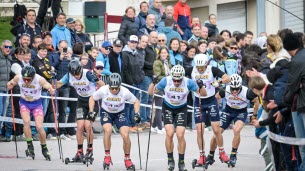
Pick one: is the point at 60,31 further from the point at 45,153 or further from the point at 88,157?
the point at 88,157

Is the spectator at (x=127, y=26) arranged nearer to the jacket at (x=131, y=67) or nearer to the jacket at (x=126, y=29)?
the jacket at (x=126, y=29)

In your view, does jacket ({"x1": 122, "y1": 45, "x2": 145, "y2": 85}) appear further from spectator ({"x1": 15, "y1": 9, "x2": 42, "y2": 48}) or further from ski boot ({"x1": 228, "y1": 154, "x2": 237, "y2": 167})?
ski boot ({"x1": 228, "y1": 154, "x2": 237, "y2": 167})

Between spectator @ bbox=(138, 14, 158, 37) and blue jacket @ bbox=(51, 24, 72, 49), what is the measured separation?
2.03 meters

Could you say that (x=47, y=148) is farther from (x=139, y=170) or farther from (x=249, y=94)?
(x=249, y=94)

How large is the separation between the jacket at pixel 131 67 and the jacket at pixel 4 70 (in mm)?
2873

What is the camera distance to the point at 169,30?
2672 centimetres

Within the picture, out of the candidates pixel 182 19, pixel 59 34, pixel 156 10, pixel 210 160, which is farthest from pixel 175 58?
pixel 210 160

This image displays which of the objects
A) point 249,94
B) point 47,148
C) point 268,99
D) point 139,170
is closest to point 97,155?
point 47,148

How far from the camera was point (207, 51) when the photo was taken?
86.2 ft

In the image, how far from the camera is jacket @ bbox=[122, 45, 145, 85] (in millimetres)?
24656

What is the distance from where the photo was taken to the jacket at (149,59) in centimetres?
2522

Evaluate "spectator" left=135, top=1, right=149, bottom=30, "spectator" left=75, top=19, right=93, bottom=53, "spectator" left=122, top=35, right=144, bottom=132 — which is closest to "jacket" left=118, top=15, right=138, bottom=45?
"spectator" left=135, top=1, right=149, bottom=30

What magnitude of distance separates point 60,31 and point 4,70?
2.26m

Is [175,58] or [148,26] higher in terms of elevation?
[148,26]
